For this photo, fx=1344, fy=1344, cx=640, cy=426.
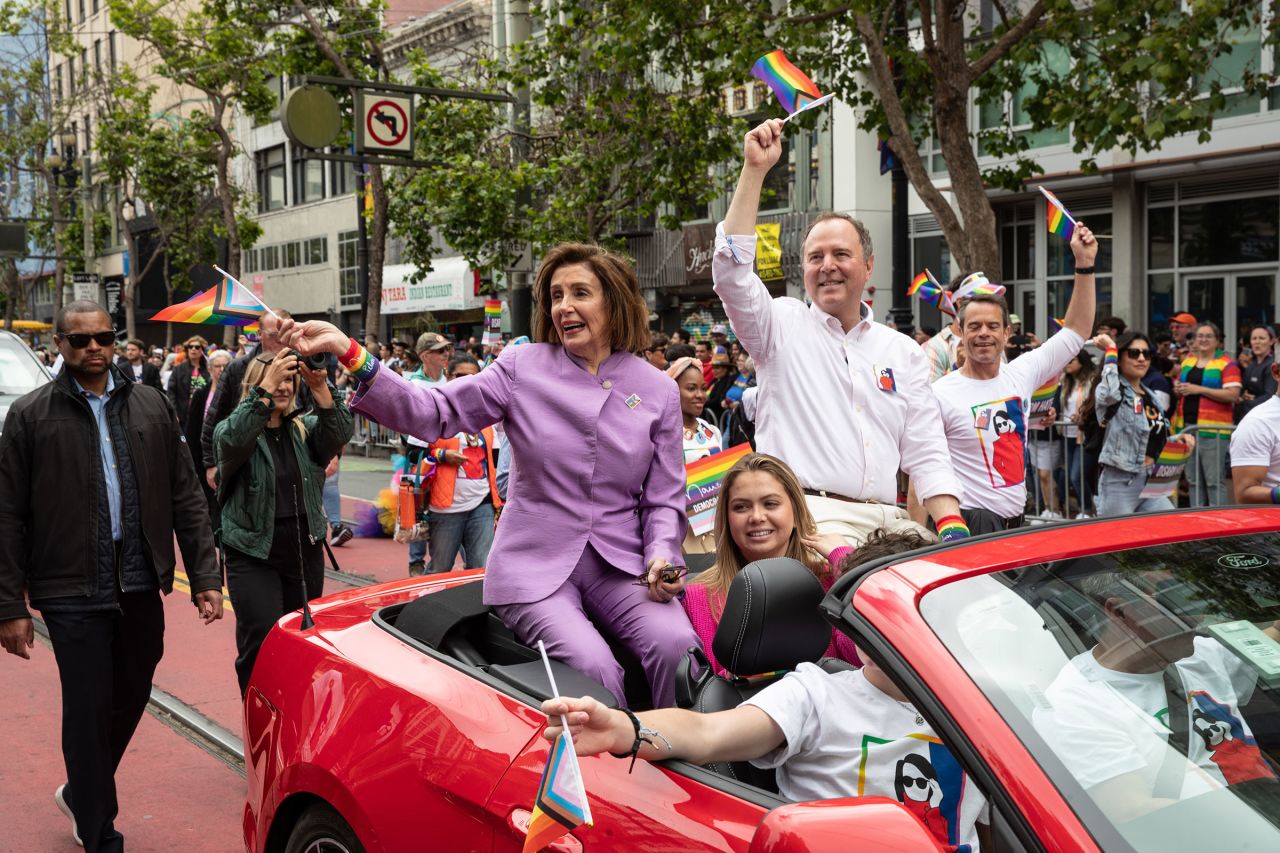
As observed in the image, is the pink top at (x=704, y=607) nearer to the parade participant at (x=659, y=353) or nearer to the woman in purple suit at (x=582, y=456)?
the woman in purple suit at (x=582, y=456)

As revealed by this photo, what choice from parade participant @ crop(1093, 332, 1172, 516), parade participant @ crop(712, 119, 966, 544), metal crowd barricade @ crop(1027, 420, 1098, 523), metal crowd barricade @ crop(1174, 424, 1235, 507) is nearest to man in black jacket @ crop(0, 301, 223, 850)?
parade participant @ crop(712, 119, 966, 544)

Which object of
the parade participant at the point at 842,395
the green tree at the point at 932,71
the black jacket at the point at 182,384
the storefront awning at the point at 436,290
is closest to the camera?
the parade participant at the point at 842,395

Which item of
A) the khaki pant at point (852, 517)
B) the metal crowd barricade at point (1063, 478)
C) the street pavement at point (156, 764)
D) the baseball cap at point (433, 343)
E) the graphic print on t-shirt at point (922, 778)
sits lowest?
the street pavement at point (156, 764)

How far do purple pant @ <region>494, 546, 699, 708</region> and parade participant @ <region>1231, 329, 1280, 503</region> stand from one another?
407 centimetres

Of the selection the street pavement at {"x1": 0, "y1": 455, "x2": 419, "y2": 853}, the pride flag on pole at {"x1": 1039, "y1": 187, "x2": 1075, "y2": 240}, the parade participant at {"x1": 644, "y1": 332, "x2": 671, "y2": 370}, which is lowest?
the street pavement at {"x1": 0, "y1": 455, "x2": 419, "y2": 853}

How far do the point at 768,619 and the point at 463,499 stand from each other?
6.26 meters

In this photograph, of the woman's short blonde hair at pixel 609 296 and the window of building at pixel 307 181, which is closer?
the woman's short blonde hair at pixel 609 296

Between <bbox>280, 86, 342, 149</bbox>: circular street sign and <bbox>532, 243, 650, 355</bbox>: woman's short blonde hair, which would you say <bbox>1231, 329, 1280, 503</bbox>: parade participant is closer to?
<bbox>532, 243, 650, 355</bbox>: woman's short blonde hair

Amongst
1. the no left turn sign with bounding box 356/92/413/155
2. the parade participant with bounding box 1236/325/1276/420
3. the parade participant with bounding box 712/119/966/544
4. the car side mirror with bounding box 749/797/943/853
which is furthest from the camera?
the no left turn sign with bounding box 356/92/413/155

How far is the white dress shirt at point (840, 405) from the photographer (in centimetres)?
429

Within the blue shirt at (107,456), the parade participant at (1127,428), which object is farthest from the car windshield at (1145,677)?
the parade participant at (1127,428)

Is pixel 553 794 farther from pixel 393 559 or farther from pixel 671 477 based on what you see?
pixel 393 559

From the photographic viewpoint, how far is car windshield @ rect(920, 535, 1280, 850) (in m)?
1.98

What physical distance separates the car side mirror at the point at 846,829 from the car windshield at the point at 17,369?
11108 mm
